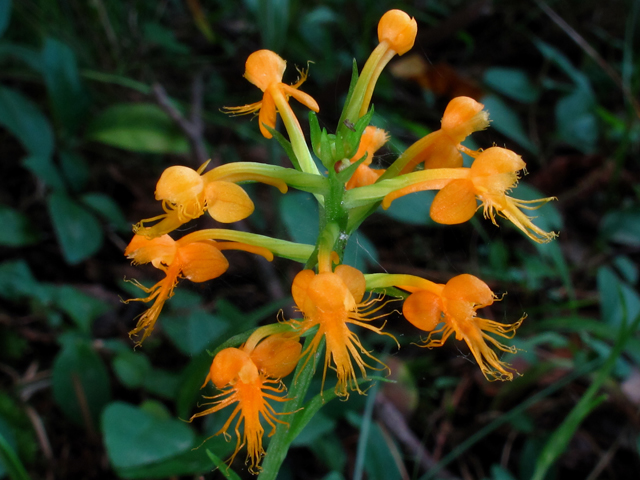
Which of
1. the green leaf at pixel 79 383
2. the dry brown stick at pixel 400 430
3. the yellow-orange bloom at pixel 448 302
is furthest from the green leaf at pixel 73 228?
the yellow-orange bloom at pixel 448 302

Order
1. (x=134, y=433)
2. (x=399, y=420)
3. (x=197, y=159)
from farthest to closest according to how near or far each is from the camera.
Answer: (x=197, y=159), (x=399, y=420), (x=134, y=433)

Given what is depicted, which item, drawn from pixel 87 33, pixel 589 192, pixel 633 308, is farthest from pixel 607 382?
pixel 87 33

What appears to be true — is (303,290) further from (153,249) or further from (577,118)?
(577,118)

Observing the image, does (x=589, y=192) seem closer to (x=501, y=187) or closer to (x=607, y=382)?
(x=607, y=382)

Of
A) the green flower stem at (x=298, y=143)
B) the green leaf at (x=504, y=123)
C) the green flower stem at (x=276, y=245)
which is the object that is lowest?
the green flower stem at (x=276, y=245)

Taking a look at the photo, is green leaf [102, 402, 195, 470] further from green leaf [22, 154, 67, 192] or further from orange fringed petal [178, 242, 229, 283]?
green leaf [22, 154, 67, 192]

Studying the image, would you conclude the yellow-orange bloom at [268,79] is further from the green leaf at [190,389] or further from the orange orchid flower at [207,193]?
the green leaf at [190,389]
